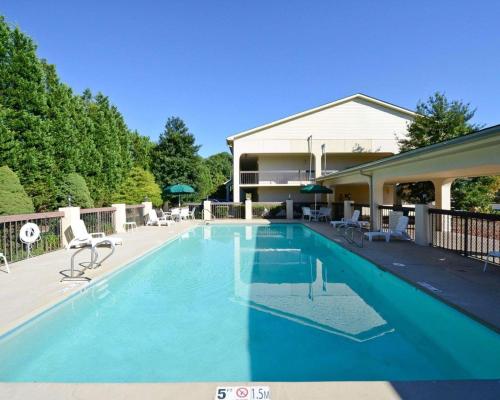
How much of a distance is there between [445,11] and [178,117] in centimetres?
2621

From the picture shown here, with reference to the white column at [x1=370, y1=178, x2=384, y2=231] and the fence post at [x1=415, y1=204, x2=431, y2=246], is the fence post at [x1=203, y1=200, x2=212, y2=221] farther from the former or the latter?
the fence post at [x1=415, y1=204, x2=431, y2=246]

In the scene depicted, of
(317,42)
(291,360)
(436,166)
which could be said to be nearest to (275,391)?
(291,360)

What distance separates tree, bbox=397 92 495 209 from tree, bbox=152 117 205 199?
1845 centimetres

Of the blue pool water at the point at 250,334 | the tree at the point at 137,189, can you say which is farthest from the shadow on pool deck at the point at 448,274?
the tree at the point at 137,189

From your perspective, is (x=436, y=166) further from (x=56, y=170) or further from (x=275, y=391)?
(x=56, y=170)

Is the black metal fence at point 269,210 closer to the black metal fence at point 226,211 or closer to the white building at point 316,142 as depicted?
the black metal fence at point 226,211

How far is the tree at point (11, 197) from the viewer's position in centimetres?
963

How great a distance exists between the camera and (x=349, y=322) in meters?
5.18

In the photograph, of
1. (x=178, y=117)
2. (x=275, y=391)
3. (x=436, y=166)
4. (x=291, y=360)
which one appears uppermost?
(x=178, y=117)

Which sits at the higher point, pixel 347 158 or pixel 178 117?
pixel 178 117

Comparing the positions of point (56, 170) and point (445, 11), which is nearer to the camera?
point (445, 11)

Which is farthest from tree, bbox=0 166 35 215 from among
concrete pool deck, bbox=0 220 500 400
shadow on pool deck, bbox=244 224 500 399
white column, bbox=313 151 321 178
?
white column, bbox=313 151 321 178

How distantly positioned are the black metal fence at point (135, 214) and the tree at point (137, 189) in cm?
292

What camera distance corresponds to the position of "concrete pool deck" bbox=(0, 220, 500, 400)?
2865 millimetres
